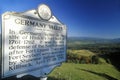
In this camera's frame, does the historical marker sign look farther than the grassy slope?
No

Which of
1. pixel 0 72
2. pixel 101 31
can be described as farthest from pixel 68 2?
pixel 0 72

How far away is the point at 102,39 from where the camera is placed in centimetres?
262

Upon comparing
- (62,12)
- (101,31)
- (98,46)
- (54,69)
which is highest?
(62,12)

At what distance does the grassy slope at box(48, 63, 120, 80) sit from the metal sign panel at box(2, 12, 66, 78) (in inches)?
3.7

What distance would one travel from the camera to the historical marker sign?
1.60 metres

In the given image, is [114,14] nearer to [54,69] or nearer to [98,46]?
[98,46]

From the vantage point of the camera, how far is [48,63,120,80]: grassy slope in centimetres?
216

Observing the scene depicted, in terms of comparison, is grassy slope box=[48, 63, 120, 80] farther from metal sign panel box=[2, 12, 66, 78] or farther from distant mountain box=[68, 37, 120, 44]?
distant mountain box=[68, 37, 120, 44]

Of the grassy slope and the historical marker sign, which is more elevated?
the historical marker sign

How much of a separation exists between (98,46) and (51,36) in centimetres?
82

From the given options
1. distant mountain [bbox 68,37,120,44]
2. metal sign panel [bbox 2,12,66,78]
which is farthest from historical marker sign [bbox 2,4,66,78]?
distant mountain [bbox 68,37,120,44]

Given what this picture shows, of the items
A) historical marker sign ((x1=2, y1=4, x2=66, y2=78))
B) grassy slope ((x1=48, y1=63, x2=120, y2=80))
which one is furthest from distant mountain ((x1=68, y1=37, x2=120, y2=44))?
grassy slope ((x1=48, y1=63, x2=120, y2=80))

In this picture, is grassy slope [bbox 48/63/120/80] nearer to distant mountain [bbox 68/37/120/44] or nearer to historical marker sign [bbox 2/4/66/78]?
historical marker sign [bbox 2/4/66/78]

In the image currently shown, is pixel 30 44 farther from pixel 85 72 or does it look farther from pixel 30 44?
pixel 85 72
